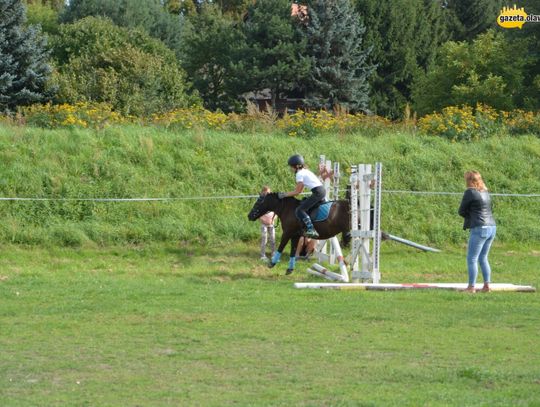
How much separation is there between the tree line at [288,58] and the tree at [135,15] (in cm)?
14

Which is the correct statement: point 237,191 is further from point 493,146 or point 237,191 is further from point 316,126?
point 493,146

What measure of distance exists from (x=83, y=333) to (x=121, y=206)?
11874 millimetres

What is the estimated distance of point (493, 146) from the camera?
97.7 feet

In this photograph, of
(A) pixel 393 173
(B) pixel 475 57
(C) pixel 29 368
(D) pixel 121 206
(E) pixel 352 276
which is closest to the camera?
(C) pixel 29 368

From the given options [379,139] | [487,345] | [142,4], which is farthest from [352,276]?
[142,4]

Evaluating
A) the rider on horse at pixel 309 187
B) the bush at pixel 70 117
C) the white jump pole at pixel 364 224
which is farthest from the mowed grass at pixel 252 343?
the bush at pixel 70 117

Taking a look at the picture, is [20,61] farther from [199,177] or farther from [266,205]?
[266,205]

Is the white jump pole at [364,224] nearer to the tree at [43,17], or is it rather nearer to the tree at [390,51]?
the tree at [390,51]

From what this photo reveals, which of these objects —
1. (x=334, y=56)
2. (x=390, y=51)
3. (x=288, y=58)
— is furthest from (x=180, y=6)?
(x=288, y=58)

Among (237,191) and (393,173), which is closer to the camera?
(237,191)

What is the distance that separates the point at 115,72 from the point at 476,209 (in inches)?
1235

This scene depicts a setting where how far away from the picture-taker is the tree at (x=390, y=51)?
59906 millimetres

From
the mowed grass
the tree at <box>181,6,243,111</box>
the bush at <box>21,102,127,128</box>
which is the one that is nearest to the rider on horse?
the mowed grass

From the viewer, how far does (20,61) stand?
145ft
